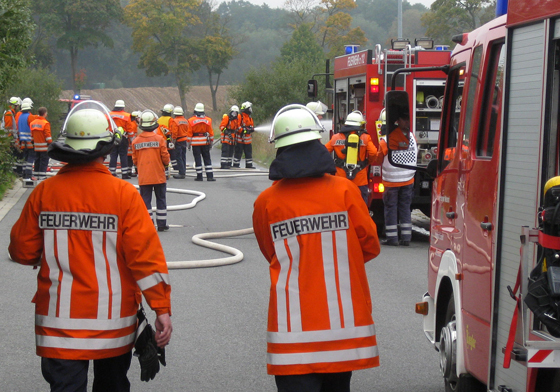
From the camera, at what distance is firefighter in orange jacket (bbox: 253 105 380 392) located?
3.26 m

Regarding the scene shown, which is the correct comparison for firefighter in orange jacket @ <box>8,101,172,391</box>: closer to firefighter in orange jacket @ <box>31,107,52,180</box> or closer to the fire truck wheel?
the fire truck wheel

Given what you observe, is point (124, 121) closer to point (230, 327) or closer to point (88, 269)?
point (230, 327)

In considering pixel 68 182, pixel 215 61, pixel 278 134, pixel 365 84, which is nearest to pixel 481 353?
pixel 278 134

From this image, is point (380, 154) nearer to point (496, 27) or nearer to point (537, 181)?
point (496, 27)

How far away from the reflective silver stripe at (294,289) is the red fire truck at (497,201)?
34.0 inches

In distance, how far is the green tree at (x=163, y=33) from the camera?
58.9 meters

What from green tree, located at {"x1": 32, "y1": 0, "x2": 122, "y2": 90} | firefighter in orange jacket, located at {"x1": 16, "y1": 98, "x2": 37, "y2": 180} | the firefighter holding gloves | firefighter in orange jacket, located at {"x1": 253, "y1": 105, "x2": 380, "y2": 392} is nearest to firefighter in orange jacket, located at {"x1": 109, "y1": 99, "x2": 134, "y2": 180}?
firefighter in orange jacket, located at {"x1": 16, "y1": 98, "x2": 37, "y2": 180}

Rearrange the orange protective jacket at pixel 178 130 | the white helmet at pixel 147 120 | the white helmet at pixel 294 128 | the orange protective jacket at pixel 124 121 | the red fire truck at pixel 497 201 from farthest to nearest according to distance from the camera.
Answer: the orange protective jacket at pixel 178 130
the orange protective jacket at pixel 124 121
the white helmet at pixel 147 120
the white helmet at pixel 294 128
the red fire truck at pixel 497 201

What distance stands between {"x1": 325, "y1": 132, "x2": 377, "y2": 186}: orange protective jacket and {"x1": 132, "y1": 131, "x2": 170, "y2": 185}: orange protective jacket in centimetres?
249

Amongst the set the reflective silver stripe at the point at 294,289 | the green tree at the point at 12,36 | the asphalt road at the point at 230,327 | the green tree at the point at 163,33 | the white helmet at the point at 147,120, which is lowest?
the asphalt road at the point at 230,327

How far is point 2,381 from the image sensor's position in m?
5.13

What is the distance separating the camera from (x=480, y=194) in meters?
3.78

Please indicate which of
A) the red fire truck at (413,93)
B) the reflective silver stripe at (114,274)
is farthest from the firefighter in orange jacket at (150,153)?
the reflective silver stripe at (114,274)

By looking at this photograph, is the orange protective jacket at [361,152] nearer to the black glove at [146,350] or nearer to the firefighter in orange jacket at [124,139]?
the black glove at [146,350]
